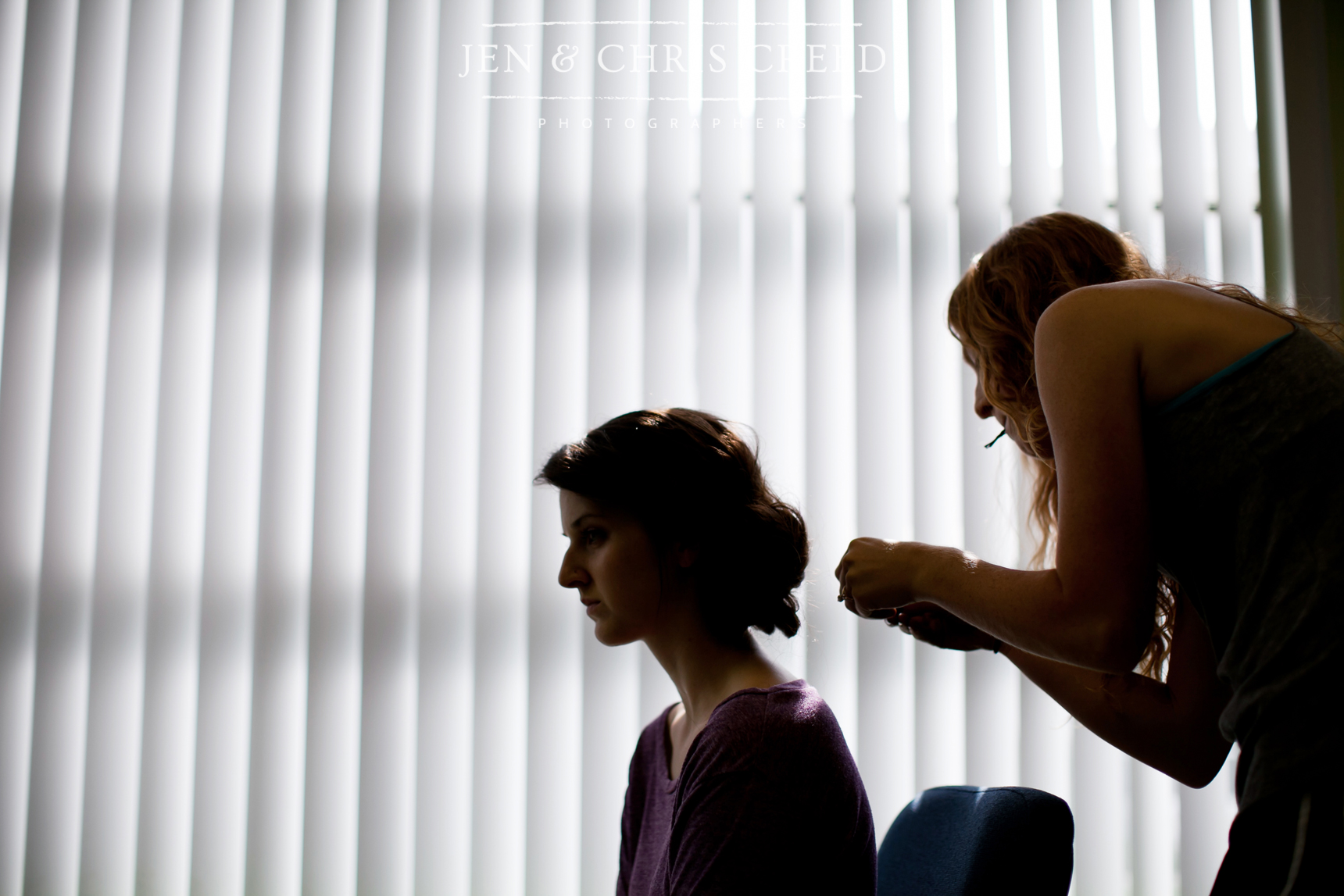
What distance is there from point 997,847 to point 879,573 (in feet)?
1.06

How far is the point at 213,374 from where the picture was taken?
1.83 m

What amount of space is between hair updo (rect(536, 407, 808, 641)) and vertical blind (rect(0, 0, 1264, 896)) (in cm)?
59

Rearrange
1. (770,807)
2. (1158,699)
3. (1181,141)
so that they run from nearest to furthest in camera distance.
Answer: (770,807), (1158,699), (1181,141)

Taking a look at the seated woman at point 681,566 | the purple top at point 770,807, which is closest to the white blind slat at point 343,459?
the seated woman at point 681,566

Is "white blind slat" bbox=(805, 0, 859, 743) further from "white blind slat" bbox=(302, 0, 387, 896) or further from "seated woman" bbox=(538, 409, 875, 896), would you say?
"white blind slat" bbox=(302, 0, 387, 896)

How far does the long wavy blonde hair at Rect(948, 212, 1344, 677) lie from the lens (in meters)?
1.02

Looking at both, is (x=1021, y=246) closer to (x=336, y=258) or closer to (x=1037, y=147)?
(x=1037, y=147)

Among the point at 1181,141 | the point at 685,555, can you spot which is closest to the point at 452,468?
the point at 685,555

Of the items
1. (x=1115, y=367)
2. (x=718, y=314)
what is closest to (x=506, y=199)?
(x=718, y=314)

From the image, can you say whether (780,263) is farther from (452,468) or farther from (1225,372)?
(1225,372)

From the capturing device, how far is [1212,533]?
2.69 ft

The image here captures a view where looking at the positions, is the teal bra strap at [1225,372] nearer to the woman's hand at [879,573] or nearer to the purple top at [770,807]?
the woman's hand at [879,573]

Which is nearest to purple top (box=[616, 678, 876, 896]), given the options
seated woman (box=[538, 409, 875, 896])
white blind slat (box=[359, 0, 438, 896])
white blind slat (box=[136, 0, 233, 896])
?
seated woman (box=[538, 409, 875, 896])

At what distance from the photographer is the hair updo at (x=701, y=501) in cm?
120
